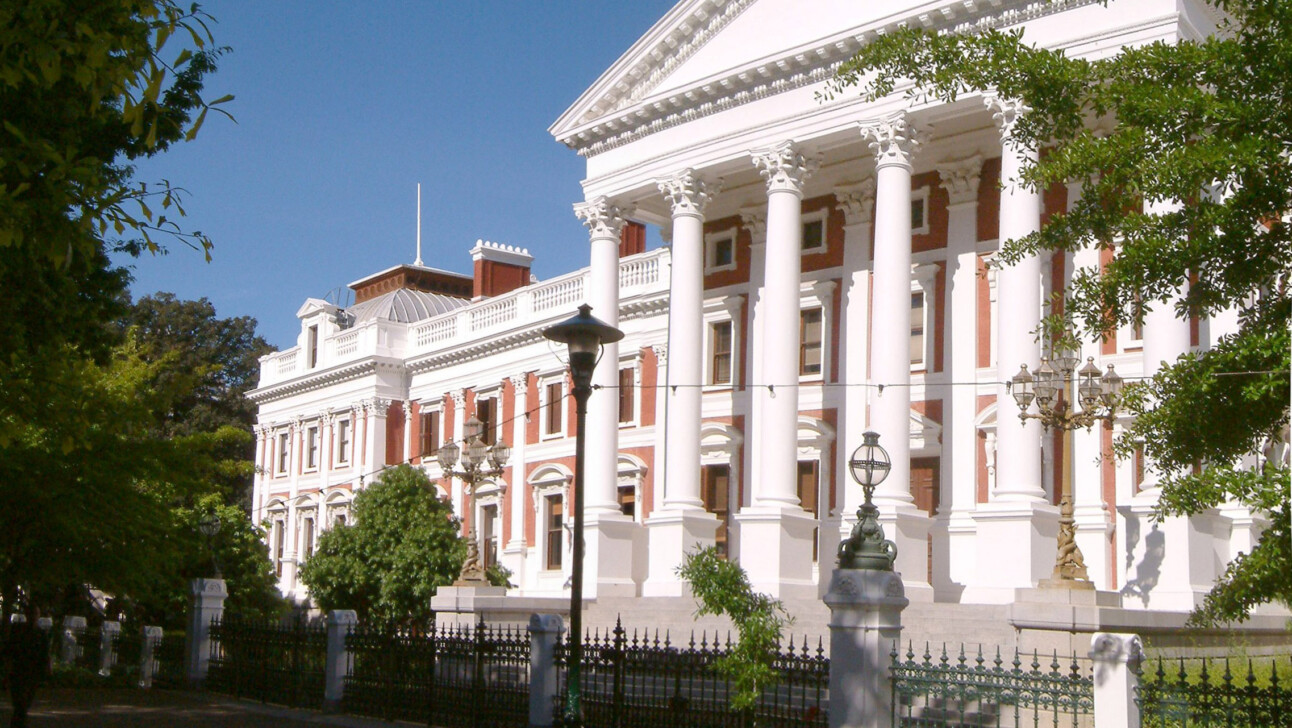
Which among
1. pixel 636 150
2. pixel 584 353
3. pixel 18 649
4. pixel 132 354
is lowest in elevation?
pixel 18 649

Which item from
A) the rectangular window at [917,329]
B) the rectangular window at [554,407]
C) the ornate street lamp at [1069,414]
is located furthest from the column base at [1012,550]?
the rectangular window at [554,407]

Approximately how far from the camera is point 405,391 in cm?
5078

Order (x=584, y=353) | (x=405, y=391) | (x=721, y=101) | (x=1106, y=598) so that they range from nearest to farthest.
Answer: (x=584, y=353) → (x=1106, y=598) → (x=721, y=101) → (x=405, y=391)

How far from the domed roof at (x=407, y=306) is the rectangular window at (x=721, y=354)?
1972cm

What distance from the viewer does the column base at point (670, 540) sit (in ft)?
98.8

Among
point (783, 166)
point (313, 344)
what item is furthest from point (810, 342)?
point (313, 344)

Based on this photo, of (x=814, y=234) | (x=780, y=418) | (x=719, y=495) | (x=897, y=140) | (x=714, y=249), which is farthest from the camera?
(x=714, y=249)

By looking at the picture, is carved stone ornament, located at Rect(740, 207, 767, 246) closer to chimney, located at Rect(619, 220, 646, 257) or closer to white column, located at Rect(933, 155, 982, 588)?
white column, located at Rect(933, 155, 982, 588)

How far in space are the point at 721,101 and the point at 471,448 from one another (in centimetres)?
973

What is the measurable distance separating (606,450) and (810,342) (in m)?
5.22

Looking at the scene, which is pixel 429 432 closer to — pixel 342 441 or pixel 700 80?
pixel 342 441

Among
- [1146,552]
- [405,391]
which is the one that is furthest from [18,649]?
[405,391]

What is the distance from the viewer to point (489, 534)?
149 ft

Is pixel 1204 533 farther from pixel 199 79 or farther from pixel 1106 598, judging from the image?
pixel 199 79
